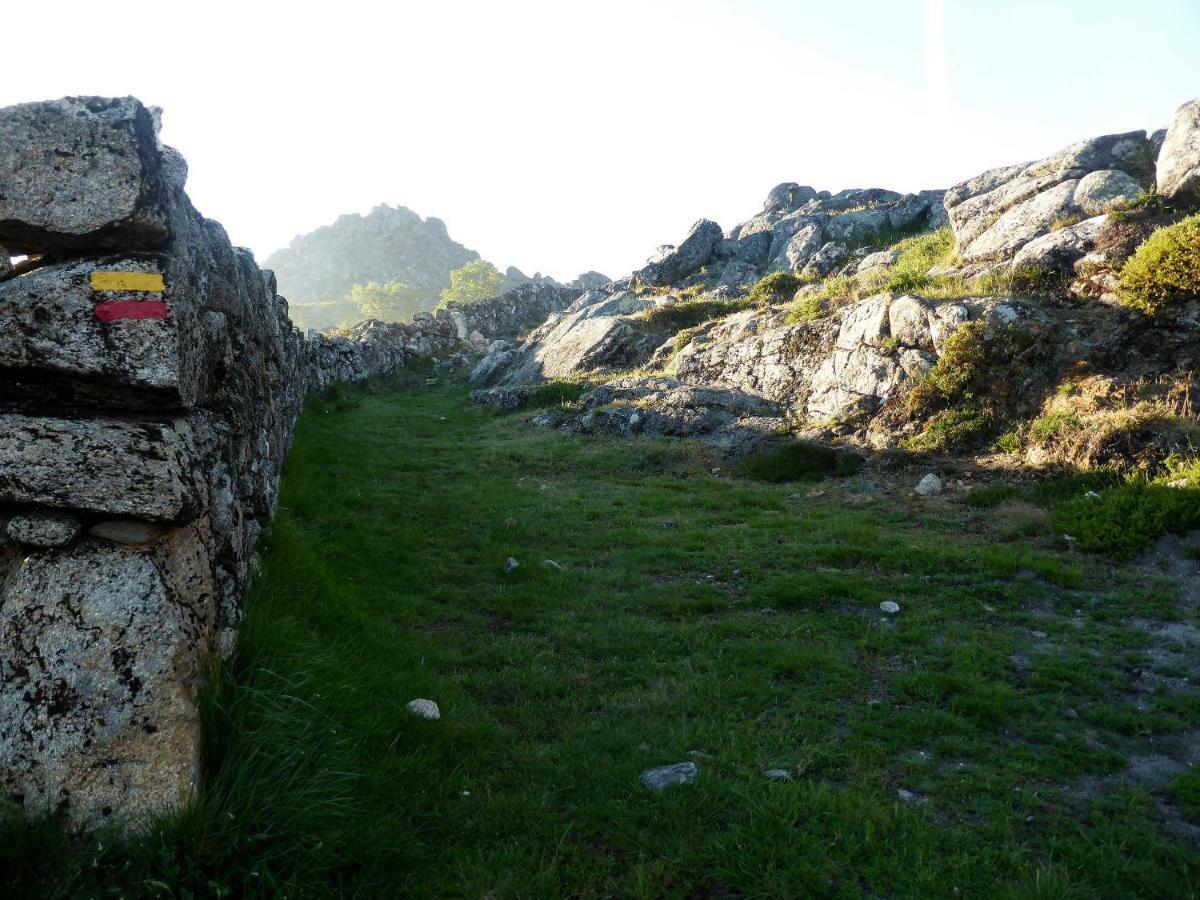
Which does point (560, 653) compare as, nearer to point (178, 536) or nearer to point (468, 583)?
point (468, 583)

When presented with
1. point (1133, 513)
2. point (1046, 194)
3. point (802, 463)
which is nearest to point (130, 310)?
point (1133, 513)

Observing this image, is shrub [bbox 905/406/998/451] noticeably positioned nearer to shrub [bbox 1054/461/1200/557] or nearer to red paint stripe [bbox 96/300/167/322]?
shrub [bbox 1054/461/1200/557]

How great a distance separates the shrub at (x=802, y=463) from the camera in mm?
15745

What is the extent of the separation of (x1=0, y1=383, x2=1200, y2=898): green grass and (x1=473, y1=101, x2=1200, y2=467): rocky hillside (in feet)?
12.8

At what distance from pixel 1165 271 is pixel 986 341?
3380 millimetres

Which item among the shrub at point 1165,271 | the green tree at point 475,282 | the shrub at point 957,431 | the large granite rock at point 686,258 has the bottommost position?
the shrub at point 957,431

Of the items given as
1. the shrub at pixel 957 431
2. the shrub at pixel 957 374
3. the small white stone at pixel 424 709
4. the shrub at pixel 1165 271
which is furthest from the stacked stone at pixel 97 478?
the shrub at pixel 1165 271

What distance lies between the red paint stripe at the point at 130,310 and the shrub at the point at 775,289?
26.4 meters

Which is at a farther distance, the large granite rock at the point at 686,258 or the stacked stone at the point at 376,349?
the large granite rock at the point at 686,258

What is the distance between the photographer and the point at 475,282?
104062 mm

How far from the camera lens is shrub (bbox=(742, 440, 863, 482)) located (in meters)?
15.7

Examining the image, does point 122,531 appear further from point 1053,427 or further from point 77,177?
point 1053,427

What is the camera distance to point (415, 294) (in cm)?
12575

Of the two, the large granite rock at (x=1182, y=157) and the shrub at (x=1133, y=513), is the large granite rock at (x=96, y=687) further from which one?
the large granite rock at (x=1182, y=157)
